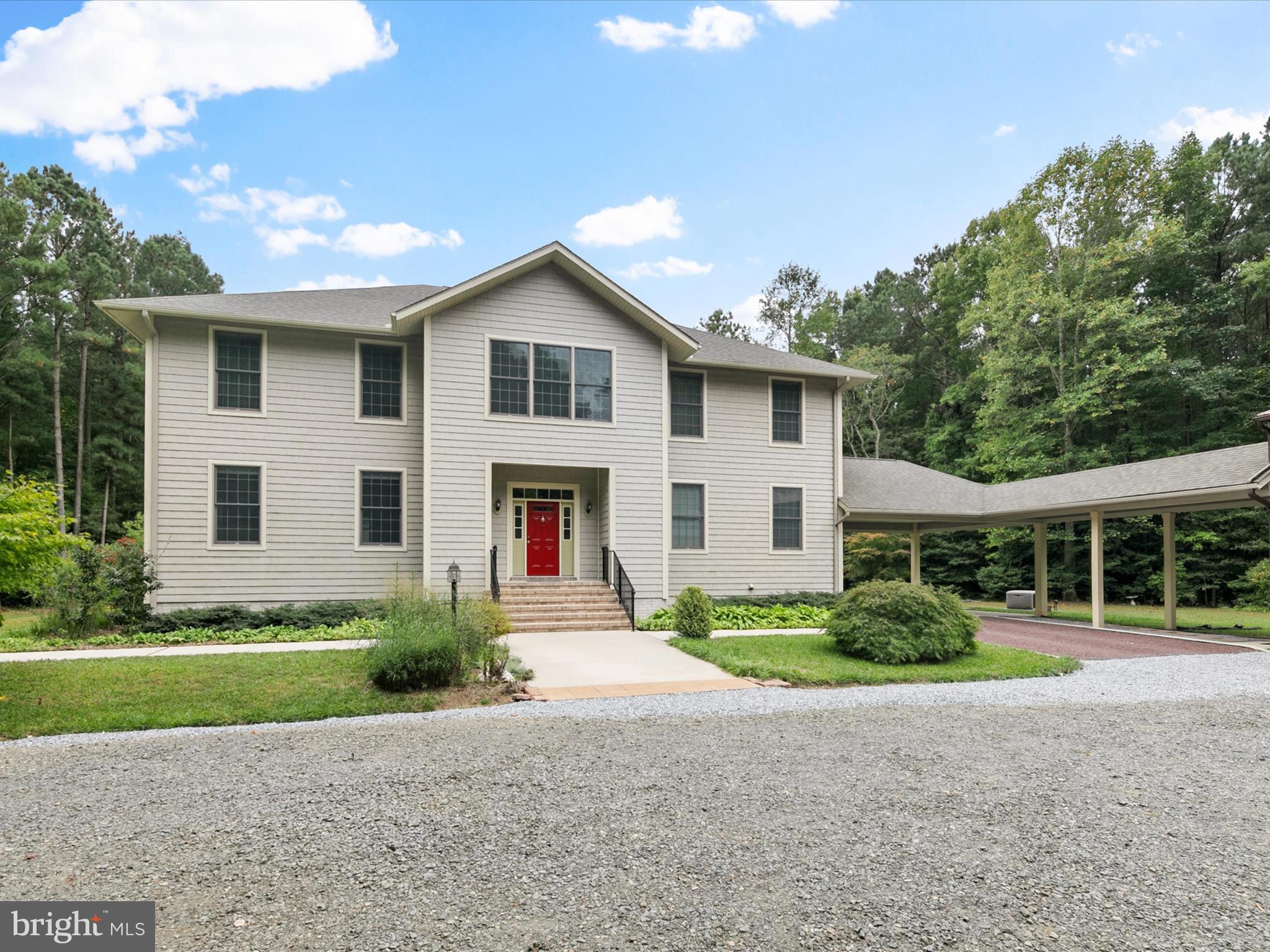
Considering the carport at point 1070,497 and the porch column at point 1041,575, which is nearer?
the carport at point 1070,497

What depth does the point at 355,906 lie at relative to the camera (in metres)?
2.97

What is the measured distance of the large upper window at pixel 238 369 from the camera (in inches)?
542

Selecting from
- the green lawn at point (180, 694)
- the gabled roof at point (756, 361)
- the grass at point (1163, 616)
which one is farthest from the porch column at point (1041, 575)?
the green lawn at point (180, 694)

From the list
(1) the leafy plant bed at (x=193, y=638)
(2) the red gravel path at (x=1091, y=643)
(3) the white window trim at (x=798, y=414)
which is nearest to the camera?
(1) the leafy plant bed at (x=193, y=638)

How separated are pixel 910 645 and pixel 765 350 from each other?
10.00 metres

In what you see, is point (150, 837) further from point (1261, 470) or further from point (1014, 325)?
point (1014, 325)

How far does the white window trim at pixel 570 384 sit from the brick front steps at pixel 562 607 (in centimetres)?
326

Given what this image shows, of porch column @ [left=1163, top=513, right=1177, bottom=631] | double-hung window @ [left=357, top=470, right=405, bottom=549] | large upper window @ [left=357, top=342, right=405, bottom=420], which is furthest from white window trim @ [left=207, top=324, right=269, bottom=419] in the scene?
porch column @ [left=1163, top=513, right=1177, bottom=631]

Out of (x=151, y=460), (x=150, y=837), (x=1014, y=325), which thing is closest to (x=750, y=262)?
(x=1014, y=325)

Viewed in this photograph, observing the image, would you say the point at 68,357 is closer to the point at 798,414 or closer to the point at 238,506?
the point at 238,506

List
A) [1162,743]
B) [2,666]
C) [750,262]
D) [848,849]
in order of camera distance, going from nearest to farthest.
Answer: [848,849], [1162,743], [2,666], [750,262]

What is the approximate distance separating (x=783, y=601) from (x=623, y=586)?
3.92m

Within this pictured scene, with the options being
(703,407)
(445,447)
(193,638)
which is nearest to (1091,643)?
(703,407)

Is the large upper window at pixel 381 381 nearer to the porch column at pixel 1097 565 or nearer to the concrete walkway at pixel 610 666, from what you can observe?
the concrete walkway at pixel 610 666
